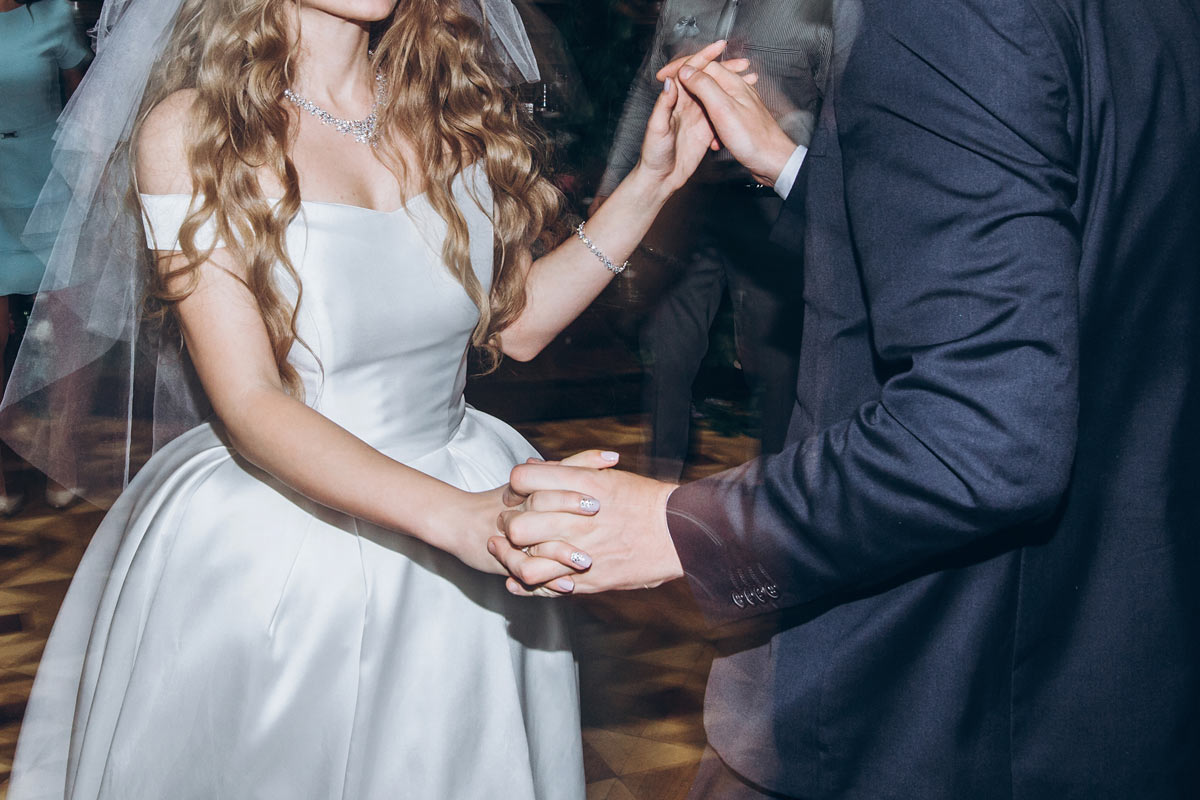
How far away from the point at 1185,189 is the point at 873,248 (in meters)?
0.23

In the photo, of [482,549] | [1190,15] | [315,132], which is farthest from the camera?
[315,132]

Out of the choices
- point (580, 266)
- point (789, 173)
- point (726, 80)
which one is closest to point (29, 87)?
point (580, 266)

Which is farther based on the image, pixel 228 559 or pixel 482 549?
pixel 228 559

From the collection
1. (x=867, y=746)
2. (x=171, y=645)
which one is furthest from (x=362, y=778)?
(x=867, y=746)

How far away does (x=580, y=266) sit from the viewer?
1397 millimetres

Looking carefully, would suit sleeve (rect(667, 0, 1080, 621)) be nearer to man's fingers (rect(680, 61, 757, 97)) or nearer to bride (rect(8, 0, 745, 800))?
bride (rect(8, 0, 745, 800))

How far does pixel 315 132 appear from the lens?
4.05ft

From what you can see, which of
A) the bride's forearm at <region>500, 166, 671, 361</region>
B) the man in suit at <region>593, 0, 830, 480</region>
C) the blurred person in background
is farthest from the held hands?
the blurred person in background

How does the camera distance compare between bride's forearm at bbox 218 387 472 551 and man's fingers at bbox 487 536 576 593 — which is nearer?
man's fingers at bbox 487 536 576 593

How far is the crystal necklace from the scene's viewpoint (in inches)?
48.9

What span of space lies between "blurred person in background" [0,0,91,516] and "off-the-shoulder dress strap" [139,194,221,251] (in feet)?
6.04

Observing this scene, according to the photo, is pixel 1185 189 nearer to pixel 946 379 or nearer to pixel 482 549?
pixel 946 379

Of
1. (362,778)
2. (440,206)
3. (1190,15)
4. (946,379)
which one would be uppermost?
(1190,15)

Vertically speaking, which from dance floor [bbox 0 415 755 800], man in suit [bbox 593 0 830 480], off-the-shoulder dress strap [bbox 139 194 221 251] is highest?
off-the-shoulder dress strap [bbox 139 194 221 251]
